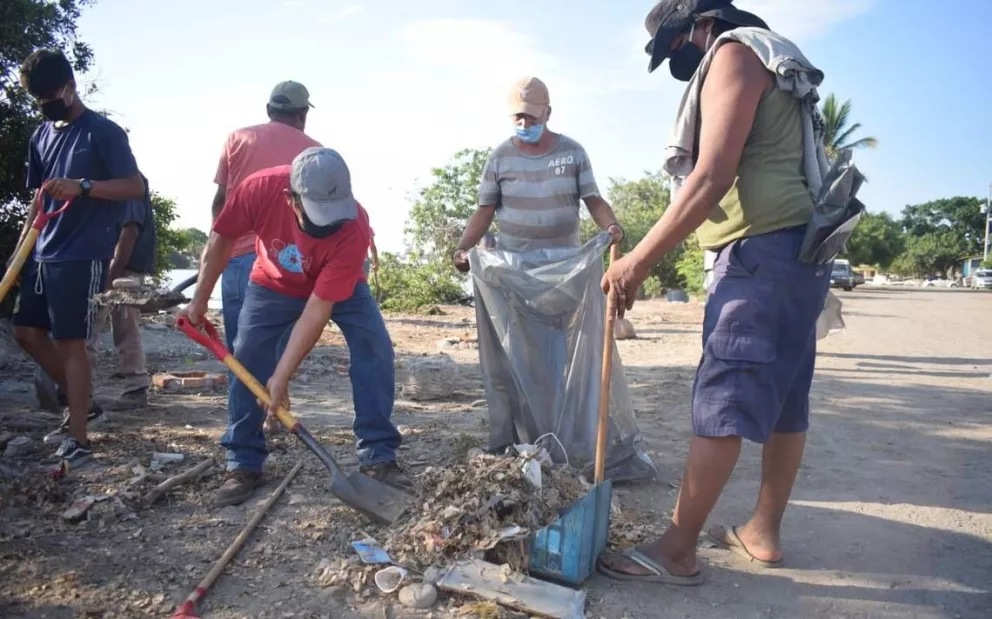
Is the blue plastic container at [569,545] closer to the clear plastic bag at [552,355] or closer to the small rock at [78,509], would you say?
the clear plastic bag at [552,355]

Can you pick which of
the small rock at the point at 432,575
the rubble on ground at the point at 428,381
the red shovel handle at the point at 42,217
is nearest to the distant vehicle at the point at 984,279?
the rubble on ground at the point at 428,381

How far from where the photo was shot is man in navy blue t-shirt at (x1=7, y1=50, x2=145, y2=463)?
11.9 ft

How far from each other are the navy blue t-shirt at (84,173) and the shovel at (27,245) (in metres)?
0.09

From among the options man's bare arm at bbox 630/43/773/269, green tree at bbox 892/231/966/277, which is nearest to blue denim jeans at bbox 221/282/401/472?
man's bare arm at bbox 630/43/773/269

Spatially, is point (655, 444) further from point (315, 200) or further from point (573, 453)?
point (315, 200)

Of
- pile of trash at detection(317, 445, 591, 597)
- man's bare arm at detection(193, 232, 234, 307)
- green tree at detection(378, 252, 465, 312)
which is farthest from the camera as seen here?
green tree at detection(378, 252, 465, 312)

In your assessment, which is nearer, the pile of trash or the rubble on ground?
the pile of trash

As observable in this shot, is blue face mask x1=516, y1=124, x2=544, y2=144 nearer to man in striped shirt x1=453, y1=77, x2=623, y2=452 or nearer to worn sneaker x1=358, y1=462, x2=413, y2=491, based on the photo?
man in striped shirt x1=453, y1=77, x2=623, y2=452

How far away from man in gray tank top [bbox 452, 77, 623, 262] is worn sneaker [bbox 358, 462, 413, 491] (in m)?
1.10

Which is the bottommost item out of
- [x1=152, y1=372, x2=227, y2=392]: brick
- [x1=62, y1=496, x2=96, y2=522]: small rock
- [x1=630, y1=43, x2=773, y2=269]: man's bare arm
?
[x1=62, y1=496, x2=96, y2=522]: small rock

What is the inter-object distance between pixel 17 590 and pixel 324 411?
2727mm

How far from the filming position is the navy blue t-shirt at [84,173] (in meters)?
3.70

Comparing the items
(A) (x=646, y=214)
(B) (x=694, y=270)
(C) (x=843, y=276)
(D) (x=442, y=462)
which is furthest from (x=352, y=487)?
(C) (x=843, y=276)

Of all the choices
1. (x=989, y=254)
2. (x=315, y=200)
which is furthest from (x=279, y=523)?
(x=989, y=254)
